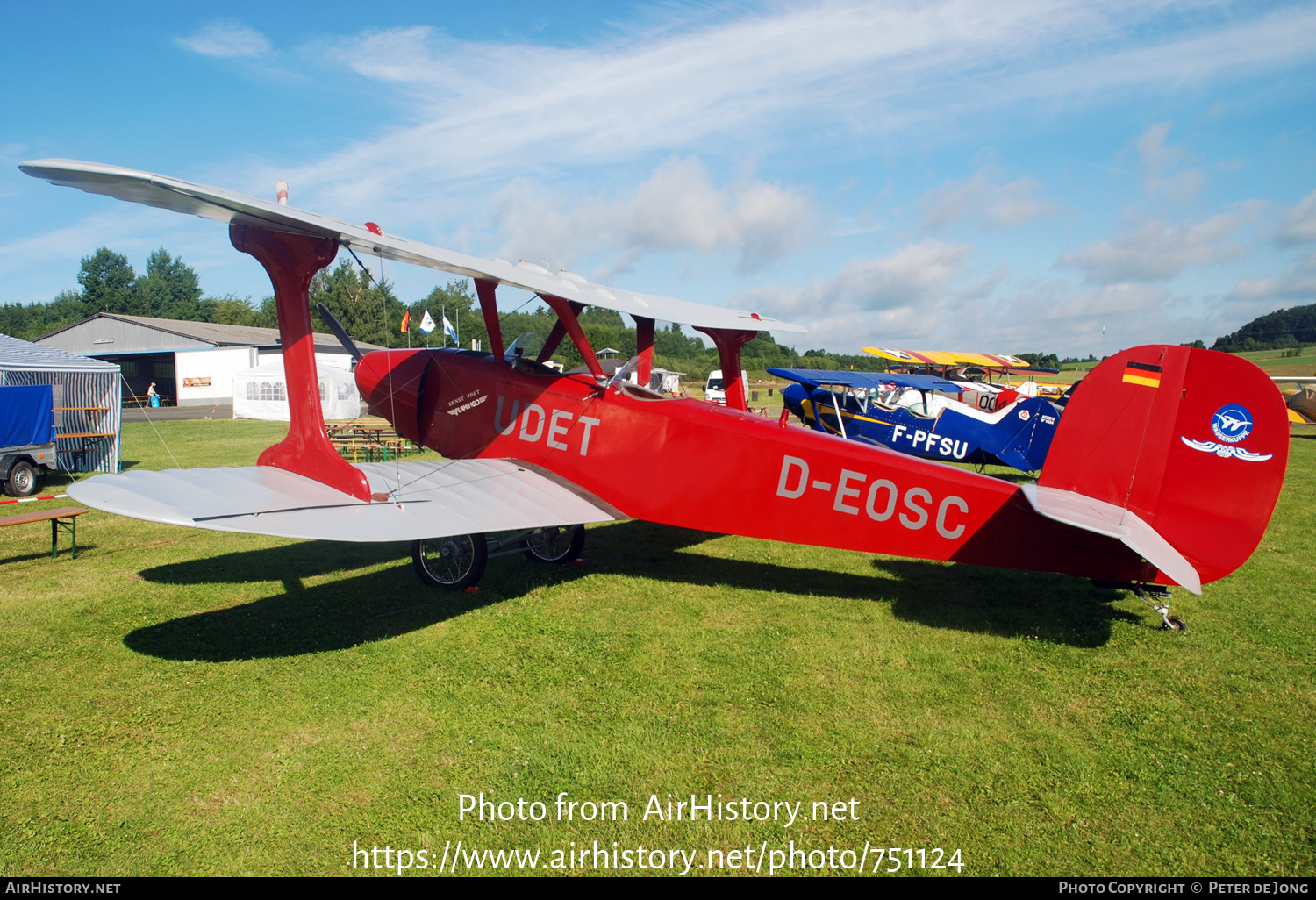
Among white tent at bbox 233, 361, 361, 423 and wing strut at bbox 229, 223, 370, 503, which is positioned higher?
wing strut at bbox 229, 223, 370, 503

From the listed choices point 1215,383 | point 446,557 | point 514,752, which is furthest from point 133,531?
point 1215,383

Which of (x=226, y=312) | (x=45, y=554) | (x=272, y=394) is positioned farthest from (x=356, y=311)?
(x=45, y=554)

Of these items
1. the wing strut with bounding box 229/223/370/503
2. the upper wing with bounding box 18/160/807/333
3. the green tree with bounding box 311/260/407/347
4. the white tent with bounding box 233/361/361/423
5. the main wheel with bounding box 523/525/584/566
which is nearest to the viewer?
the upper wing with bounding box 18/160/807/333

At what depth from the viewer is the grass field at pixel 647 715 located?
3.27m

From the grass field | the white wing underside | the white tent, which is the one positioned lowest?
the white tent

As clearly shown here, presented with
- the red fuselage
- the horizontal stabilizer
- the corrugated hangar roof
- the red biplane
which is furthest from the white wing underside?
the corrugated hangar roof

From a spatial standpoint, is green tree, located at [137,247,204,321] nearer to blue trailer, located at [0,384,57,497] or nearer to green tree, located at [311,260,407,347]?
green tree, located at [311,260,407,347]

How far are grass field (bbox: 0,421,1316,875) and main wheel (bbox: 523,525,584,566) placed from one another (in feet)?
1.47

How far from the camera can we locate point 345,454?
15.7 m

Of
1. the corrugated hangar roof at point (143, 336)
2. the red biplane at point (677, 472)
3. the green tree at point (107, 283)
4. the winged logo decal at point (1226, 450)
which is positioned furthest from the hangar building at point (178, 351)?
the green tree at point (107, 283)

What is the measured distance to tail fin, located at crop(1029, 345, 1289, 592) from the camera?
4777 millimetres

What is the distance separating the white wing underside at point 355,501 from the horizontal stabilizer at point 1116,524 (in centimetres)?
369
